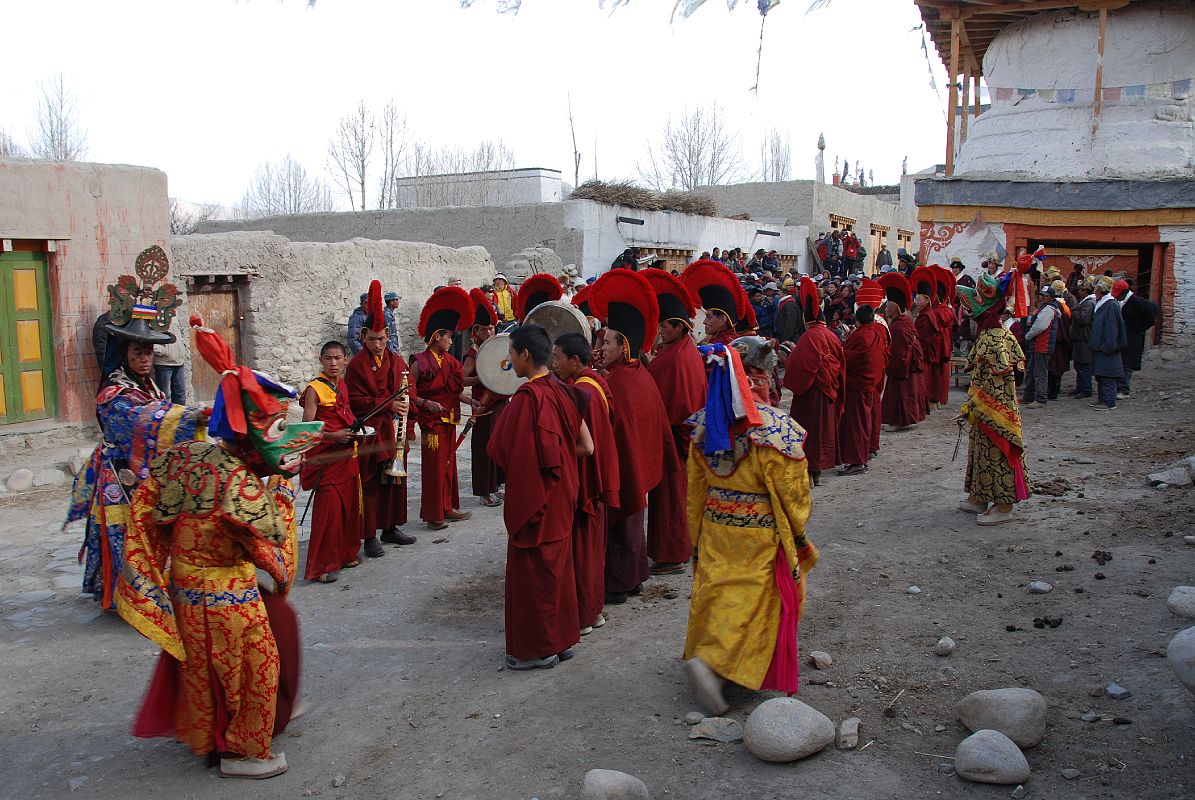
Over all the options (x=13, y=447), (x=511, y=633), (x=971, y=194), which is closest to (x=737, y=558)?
(x=511, y=633)

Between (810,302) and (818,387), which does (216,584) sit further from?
(810,302)

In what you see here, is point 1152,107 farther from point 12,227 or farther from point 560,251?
point 12,227

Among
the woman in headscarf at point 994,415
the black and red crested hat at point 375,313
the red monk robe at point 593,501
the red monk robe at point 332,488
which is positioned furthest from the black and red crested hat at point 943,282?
the red monk robe at point 332,488

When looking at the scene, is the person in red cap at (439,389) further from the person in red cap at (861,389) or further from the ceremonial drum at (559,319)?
the person in red cap at (861,389)

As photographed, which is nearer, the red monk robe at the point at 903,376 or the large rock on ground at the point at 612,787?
the large rock on ground at the point at 612,787

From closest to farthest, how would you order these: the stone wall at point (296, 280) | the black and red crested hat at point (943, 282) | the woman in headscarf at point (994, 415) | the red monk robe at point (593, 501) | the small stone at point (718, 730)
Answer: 1. the small stone at point (718, 730)
2. the red monk robe at point (593, 501)
3. the woman in headscarf at point (994, 415)
4. the stone wall at point (296, 280)
5. the black and red crested hat at point (943, 282)

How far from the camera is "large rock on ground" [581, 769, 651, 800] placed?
3.59m

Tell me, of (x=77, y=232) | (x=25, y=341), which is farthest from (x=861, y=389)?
(x=25, y=341)

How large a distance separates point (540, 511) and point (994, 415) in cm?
405

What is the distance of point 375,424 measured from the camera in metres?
7.14

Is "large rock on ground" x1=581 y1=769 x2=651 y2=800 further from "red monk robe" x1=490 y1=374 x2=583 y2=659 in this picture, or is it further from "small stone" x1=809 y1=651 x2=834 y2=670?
"small stone" x1=809 y1=651 x2=834 y2=670

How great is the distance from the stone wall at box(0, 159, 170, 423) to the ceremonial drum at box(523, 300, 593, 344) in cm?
609

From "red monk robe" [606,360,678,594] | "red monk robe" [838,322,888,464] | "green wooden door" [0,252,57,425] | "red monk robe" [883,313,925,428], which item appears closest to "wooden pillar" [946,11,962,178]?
"red monk robe" [883,313,925,428]

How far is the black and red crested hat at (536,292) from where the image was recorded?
8000mm
